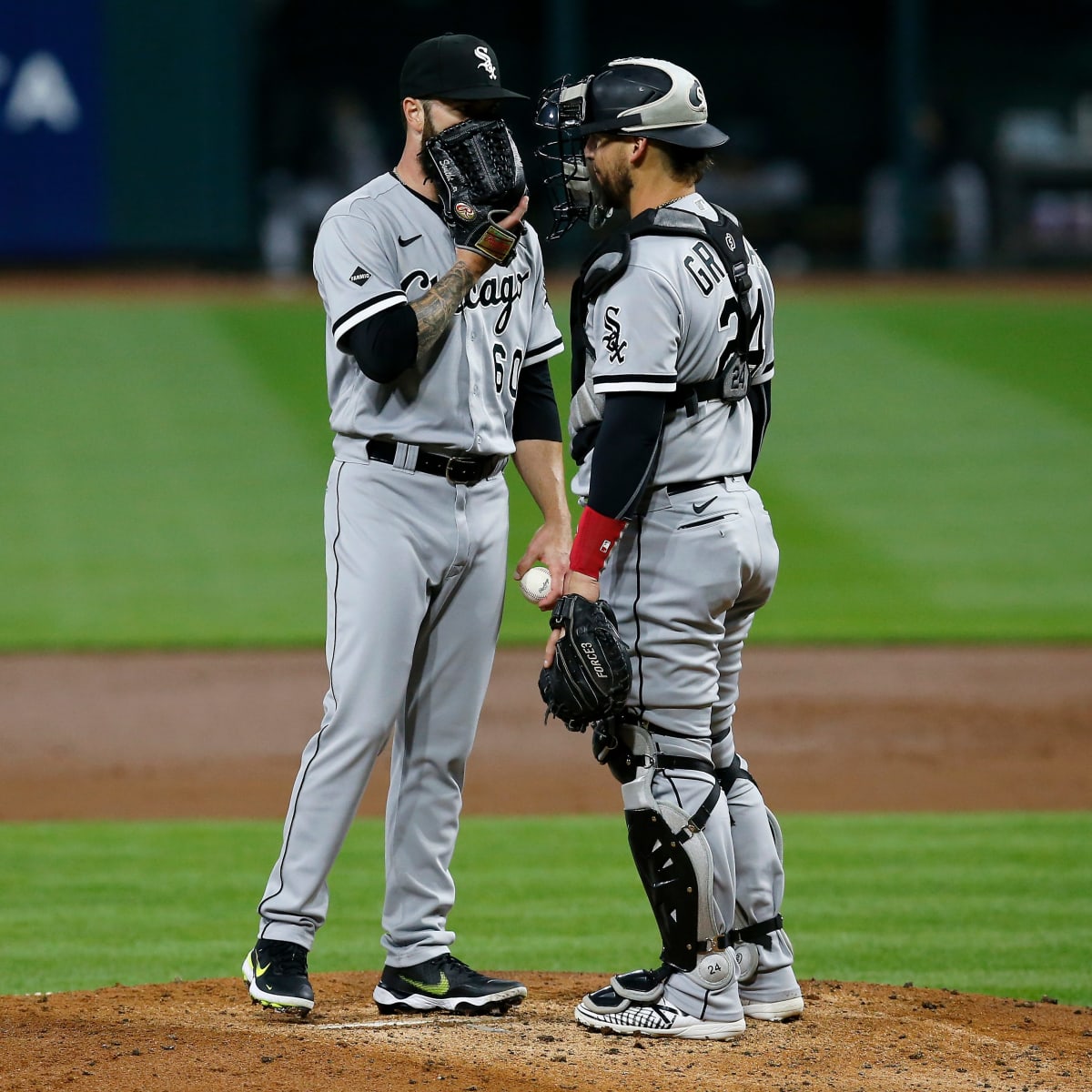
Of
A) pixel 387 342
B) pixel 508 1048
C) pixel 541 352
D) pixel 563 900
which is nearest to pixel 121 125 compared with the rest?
pixel 563 900

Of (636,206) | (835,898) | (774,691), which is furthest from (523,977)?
(774,691)

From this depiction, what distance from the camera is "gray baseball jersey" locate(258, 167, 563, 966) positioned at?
13.4 ft

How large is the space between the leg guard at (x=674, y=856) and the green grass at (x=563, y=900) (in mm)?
1010

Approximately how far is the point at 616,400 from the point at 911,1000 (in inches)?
64.3

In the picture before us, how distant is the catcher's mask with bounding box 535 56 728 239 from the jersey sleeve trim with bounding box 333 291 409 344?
1.22ft

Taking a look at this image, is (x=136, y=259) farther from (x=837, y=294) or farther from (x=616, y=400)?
(x=616, y=400)

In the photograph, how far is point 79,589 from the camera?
435 inches

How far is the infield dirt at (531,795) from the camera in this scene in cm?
372

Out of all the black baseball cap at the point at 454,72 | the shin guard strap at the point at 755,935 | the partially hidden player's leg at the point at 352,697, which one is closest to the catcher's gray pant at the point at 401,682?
the partially hidden player's leg at the point at 352,697

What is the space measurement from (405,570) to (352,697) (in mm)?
302

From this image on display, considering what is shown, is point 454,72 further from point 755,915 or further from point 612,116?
point 755,915

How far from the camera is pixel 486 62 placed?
414cm

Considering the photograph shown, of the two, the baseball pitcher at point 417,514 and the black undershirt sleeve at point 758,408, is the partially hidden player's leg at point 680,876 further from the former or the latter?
the black undershirt sleeve at point 758,408

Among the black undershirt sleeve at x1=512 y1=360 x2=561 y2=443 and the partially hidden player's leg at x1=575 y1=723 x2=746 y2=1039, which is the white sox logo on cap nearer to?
the black undershirt sleeve at x1=512 y1=360 x2=561 y2=443
